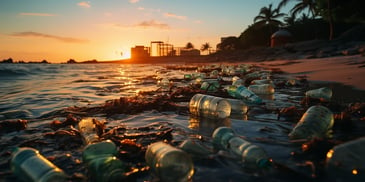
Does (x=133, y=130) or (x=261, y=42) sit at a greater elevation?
(x=261, y=42)

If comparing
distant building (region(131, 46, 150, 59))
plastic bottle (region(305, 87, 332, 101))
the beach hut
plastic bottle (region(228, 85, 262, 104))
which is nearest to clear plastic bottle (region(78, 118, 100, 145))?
plastic bottle (region(228, 85, 262, 104))

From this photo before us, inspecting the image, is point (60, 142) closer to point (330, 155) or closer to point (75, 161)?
point (75, 161)

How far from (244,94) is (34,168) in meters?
3.43

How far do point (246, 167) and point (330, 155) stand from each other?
0.53 metres

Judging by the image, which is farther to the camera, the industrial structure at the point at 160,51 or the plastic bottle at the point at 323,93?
the industrial structure at the point at 160,51

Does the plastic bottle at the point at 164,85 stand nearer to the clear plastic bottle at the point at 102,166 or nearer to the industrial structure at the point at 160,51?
the clear plastic bottle at the point at 102,166

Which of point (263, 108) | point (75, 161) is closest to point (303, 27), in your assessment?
point (263, 108)

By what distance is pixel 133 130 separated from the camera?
2678 mm

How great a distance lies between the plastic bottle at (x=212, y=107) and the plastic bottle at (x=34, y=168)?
1976mm

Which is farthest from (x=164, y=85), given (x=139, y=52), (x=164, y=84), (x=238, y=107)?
(x=139, y=52)

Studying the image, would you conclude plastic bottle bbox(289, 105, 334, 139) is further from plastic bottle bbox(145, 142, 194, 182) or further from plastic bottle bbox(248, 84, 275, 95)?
plastic bottle bbox(248, 84, 275, 95)

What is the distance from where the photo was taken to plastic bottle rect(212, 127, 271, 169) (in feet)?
5.42

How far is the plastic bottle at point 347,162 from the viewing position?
4.78ft

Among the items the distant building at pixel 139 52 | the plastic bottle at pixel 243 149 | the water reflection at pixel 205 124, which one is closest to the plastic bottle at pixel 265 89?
→ the water reflection at pixel 205 124
